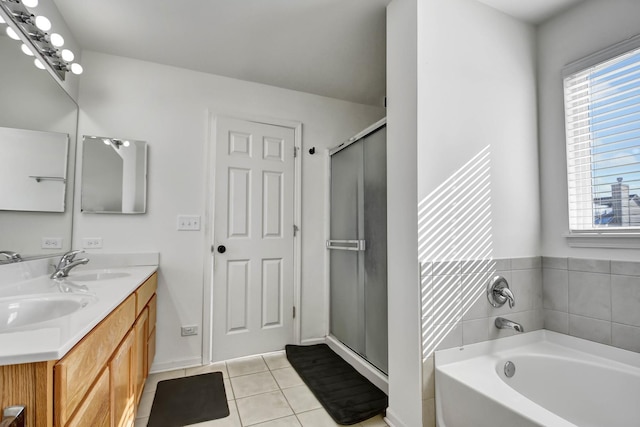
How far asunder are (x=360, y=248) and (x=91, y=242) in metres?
1.97

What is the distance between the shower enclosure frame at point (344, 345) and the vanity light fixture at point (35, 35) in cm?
193

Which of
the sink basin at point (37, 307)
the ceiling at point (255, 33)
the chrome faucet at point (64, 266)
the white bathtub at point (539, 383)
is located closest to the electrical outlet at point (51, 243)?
the chrome faucet at point (64, 266)

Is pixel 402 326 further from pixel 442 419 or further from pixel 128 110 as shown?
pixel 128 110

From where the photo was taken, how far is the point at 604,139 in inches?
66.2

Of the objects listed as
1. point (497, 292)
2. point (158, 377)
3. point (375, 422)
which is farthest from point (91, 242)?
point (497, 292)

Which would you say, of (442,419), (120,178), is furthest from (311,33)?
(442,419)

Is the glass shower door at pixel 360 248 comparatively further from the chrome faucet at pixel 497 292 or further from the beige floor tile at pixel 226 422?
the beige floor tile at pixel 226 422

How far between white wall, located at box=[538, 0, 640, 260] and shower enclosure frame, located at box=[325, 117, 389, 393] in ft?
3.38

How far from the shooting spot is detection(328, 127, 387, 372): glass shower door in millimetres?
2115

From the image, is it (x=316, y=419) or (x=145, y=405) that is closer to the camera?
(x=316, y=419)

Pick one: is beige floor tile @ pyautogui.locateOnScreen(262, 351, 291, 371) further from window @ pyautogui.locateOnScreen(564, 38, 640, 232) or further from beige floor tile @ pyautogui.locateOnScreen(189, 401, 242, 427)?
window @ pyautogui.locateOnScreen(564, 38, 640, 232)

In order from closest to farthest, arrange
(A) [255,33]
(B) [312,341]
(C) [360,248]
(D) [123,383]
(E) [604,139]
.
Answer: (D) [123,383]
(E) [604,139]
(A) [255,33]
(C) [360,248]
(B) [312,341]

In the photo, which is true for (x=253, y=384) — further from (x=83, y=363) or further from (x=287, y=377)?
(x=83, y=363)

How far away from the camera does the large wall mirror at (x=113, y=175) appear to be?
221cm
